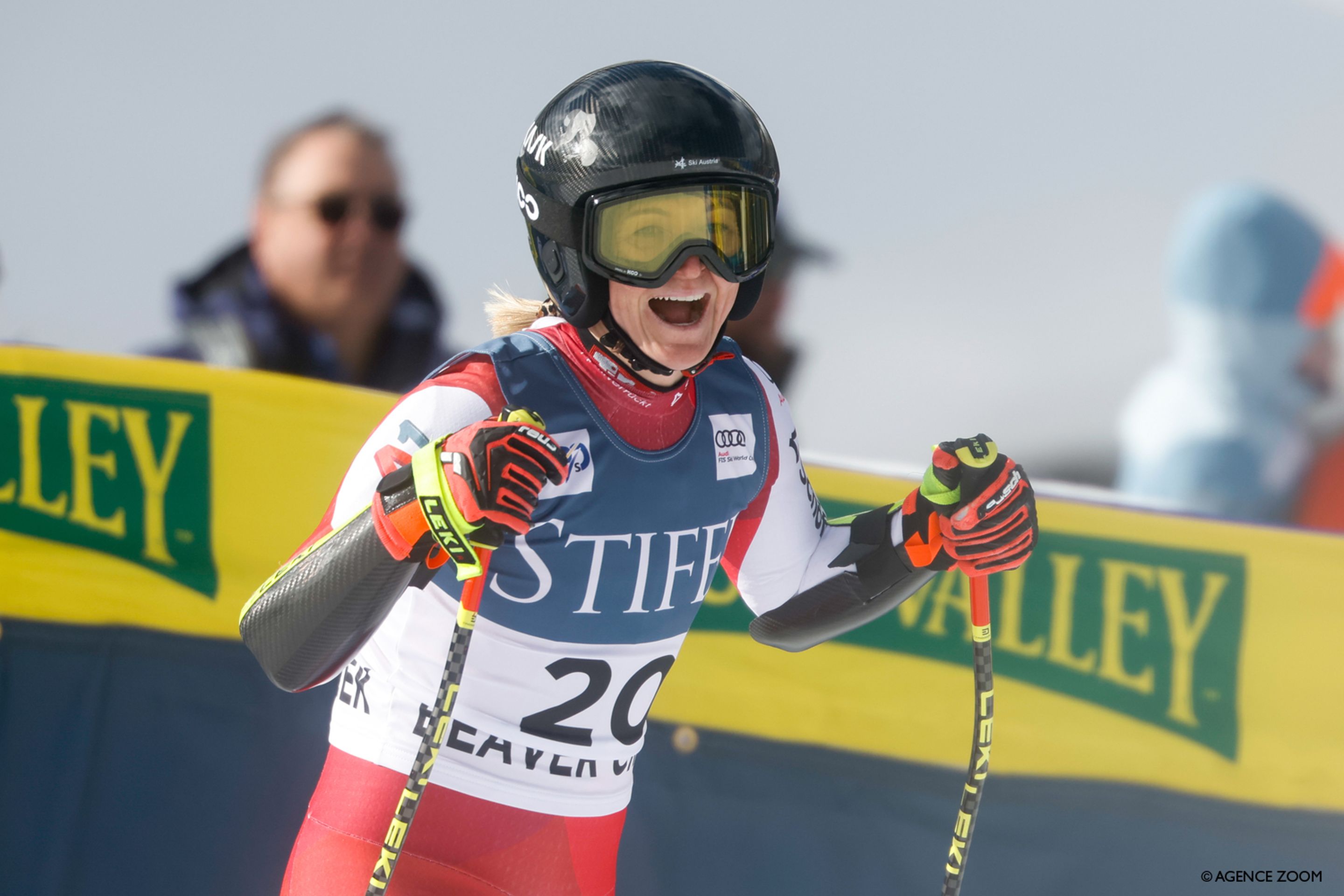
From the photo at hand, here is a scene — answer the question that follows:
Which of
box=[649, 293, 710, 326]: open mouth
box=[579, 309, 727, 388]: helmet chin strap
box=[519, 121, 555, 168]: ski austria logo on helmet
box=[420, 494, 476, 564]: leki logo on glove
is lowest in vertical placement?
box=[420, 494, 476, 564]: leki logo on glove

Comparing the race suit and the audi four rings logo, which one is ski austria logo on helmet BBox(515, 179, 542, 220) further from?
the audi four rings logo

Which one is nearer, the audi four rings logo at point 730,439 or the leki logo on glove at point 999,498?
the leki logo on glove at point 999,498

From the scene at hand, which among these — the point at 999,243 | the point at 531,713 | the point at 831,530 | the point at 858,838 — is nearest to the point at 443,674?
the point at 531,713

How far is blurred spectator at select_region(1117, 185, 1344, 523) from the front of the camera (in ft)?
15.6

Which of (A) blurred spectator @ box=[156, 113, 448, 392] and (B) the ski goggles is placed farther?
(A) blurred spectator @ box=[156, 113, 448, 392]

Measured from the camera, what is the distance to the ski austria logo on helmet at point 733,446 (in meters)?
2.45

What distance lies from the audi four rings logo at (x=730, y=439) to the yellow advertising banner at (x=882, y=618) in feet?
3.83

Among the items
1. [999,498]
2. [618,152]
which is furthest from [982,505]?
[618,152]

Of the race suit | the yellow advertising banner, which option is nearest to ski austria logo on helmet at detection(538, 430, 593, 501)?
the race suit

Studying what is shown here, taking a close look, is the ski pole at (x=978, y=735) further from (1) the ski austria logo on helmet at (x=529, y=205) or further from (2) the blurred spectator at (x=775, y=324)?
(2) the blurred spectator at (x=775, y=324)

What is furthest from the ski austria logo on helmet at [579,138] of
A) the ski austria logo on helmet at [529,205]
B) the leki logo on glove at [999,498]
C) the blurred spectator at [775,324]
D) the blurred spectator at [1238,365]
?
the blurred spectator at [1238,365]

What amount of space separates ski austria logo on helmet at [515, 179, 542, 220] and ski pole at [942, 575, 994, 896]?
3.43 ft

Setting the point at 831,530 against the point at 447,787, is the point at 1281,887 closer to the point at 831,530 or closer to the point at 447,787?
the point at 831,530

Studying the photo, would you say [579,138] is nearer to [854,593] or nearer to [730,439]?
[730,439]
